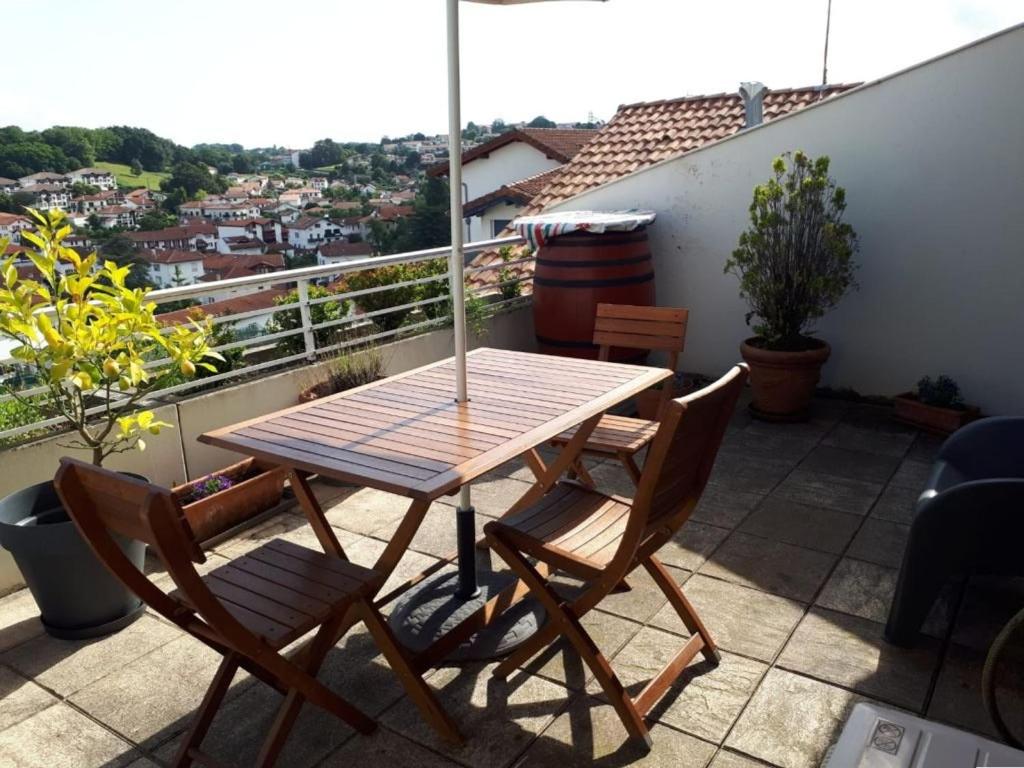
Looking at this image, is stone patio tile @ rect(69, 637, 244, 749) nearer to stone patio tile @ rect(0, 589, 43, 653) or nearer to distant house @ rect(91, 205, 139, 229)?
stone patio tile @ rect(0, 589, 43, 653)

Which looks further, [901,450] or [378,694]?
[901,450]

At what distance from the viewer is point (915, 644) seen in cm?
247

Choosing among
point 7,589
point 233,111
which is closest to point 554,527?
point 7,589

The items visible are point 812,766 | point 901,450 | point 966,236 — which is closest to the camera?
point 812,766

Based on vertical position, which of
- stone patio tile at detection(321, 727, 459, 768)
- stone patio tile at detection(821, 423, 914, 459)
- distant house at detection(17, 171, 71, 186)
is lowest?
stone patio tile at detection(321, 727, 459, 768)

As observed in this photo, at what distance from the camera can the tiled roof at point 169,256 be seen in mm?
3948

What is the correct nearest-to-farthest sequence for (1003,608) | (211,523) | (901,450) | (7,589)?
1. (1003,608)
2. (7,589)
3. (211,523)
4. (901,450)

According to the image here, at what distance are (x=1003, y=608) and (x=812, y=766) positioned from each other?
1234mm

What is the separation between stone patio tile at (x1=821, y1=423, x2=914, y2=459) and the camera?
4.27 m

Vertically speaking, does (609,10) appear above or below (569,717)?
above

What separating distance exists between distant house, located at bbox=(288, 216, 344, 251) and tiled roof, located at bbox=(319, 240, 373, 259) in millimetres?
73

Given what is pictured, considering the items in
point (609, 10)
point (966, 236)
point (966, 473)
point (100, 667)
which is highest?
point (609, 10)

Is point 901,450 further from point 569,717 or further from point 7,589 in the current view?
point 7,589

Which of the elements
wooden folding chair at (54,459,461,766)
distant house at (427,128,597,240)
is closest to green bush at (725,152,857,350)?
wooden folding chair at (54,459,461,766)
